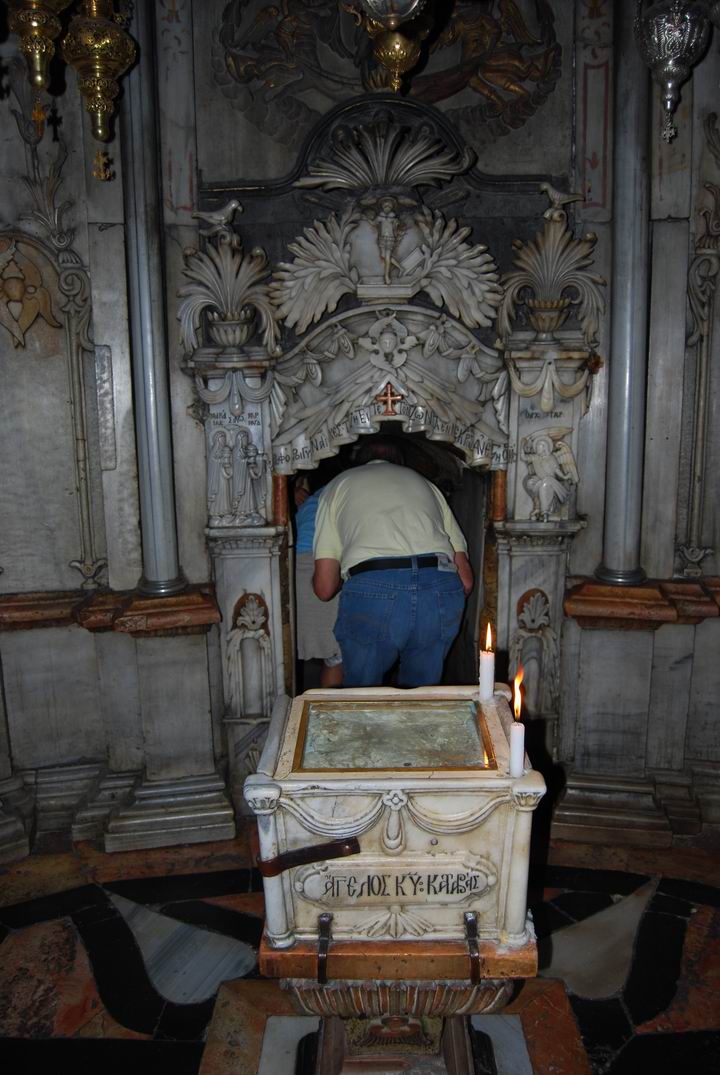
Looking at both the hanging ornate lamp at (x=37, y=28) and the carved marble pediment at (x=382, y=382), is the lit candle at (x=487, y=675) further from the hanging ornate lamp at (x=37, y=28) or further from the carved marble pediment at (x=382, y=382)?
the hanging ornate lamp at (x=37, y=28)

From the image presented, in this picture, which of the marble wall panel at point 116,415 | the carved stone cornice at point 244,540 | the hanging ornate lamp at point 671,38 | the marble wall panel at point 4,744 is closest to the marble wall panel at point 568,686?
the carved stone cornice at point 244,540

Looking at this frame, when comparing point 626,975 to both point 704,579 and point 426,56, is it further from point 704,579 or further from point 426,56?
point 426,56

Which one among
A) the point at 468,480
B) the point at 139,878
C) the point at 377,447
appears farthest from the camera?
the point at 468,480

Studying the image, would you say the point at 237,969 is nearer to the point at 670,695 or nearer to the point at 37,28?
the point at 670,695

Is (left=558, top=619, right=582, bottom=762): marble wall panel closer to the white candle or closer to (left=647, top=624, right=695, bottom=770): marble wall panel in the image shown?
(left=647, top=624, right=695, bottom=770): marble wall panel

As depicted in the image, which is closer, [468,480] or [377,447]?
[377,447]

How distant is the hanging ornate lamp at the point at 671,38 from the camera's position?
351cm

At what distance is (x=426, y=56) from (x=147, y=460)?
2.37 m

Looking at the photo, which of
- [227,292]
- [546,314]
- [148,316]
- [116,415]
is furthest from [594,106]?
[116,415]

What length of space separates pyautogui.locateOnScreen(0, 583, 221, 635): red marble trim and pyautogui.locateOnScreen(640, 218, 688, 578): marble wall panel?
2279 millimetres

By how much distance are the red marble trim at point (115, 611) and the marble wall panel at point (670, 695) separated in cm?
229

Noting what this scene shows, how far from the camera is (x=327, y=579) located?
4.15 metres

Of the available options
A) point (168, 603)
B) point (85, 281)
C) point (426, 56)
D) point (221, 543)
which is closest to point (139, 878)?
point (168, 603)

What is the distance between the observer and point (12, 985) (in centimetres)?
326
